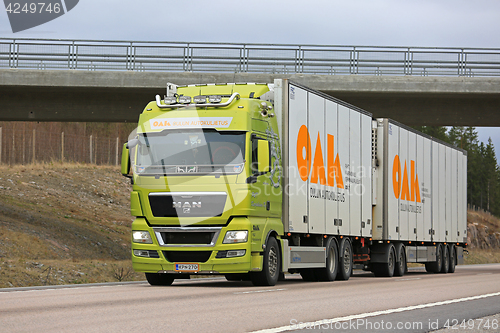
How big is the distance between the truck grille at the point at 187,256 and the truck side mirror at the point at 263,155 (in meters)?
2.10

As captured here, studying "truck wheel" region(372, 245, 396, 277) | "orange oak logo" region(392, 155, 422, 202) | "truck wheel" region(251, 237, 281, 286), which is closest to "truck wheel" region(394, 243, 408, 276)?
"truck wheel" region(372, 245, 396, 277)

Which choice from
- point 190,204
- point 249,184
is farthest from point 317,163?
point 190,204

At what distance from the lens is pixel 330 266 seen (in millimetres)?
19031

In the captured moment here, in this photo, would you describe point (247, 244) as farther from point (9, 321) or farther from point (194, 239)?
point (9, 321)

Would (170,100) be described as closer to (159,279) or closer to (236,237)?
(236,237)

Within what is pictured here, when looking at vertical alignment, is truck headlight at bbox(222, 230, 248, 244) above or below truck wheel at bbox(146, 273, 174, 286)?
above

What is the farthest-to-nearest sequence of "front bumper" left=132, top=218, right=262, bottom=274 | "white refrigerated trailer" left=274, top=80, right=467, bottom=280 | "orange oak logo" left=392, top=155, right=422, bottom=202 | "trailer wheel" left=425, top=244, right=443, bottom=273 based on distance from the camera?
"trailer wheel" left=425, top=244, right=443, bottom=273 → "orange oak logo" left=392, top=155, right=422, bottom=202 → "white refrigerated trailer" left=274, top=80, right=467, bottom=280 → "front bumper" left=132, top=218, right=262, bottom=274

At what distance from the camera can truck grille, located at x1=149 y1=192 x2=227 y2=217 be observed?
15188 mm

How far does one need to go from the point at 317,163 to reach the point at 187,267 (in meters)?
5.01

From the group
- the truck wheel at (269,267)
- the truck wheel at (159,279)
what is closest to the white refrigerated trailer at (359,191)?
the truck wheel at (269,267)

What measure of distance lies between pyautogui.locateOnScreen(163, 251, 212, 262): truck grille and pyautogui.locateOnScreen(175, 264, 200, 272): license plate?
0.36 ft

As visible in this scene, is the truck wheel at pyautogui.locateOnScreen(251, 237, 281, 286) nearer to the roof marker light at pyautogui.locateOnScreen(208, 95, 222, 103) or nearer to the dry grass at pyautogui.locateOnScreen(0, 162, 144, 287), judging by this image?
the roof marker light at pyautogui.locateOnScreen(208, 95, 222, 103)

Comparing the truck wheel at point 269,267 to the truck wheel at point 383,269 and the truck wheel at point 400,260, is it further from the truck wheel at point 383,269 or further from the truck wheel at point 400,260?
the truck wheel at point 400,260

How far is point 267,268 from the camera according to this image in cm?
1580
